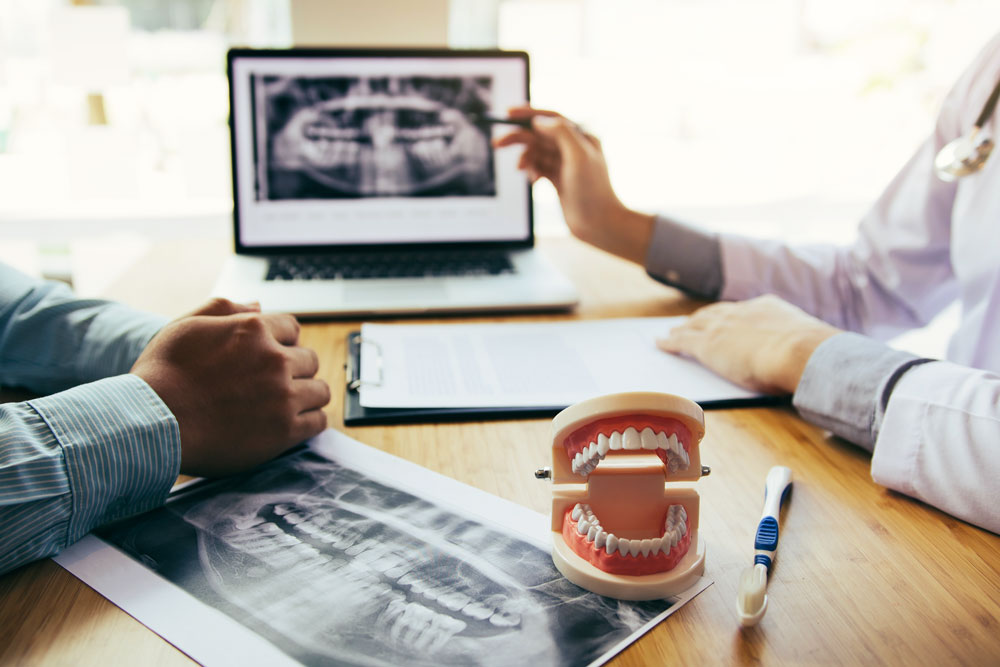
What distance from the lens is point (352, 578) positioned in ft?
1.62

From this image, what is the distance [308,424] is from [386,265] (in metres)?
0.53

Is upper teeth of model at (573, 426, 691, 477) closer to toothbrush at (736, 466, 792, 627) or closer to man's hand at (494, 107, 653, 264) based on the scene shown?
toothbrush at (736, 466, 792, 627)

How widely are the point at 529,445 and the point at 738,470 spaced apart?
180mm

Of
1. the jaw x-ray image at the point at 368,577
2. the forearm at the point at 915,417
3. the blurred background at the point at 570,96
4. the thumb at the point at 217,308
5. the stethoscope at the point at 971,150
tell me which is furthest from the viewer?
the blurred background at the point at 570,96

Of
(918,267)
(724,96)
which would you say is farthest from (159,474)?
(724,96)

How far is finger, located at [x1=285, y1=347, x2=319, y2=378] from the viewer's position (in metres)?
0.68

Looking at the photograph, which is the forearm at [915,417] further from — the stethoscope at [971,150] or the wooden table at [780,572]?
the stethoscope at [971,150]

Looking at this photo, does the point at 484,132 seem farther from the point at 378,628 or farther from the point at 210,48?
the point at 210,48

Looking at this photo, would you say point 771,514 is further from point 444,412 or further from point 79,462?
point 79,462

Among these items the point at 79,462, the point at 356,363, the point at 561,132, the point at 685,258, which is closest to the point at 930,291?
the point at 685,258

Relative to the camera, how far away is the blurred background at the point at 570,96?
8.40ft

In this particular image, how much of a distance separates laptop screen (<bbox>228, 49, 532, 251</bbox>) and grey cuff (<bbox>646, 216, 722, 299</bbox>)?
230mm

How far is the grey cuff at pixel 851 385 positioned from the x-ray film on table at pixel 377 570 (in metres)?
0.31

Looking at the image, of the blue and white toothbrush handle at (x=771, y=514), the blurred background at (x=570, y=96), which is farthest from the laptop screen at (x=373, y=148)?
the blue and white toothbrush handle at (x=771, y=514)
